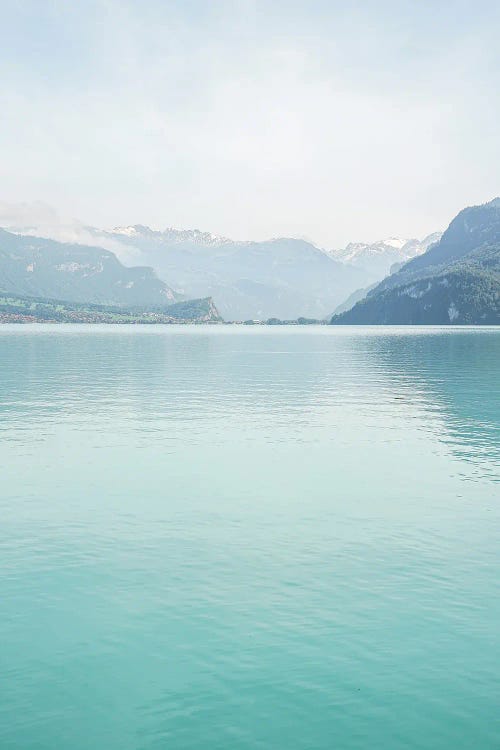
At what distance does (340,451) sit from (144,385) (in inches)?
2495

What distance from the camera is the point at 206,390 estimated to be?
119 m

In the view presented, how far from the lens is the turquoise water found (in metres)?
23.1

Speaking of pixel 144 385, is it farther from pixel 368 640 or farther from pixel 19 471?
pixel 368 640

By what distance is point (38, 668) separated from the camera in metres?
26.0

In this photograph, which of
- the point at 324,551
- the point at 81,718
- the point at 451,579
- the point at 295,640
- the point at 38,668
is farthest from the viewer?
the point at 324,551

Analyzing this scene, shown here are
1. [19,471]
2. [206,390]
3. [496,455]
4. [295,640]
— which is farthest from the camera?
[206,390]

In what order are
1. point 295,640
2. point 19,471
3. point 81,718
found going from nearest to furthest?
point 81,718, point 295,640, point 19,471

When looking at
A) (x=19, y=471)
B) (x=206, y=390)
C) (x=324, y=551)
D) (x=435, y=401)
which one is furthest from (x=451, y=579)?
(x=206, y=390)

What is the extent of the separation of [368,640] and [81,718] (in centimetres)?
1156

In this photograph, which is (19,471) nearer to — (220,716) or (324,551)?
(324,551)

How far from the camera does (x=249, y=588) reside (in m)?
33.5

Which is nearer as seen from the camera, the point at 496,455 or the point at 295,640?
the point at 295,640

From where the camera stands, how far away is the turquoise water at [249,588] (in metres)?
23.1

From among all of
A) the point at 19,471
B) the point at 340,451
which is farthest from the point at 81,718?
the point at 340,451
